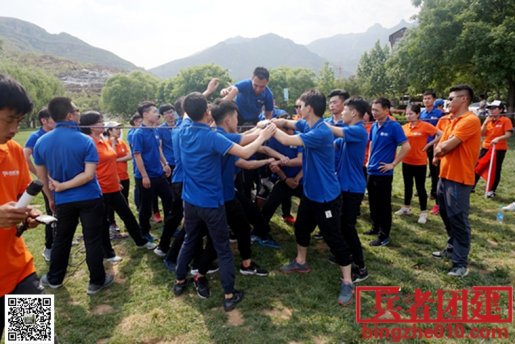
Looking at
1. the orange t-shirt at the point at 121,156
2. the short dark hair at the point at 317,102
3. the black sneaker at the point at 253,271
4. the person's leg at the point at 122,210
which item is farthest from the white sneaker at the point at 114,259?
the short dark hair at the point at 317,102

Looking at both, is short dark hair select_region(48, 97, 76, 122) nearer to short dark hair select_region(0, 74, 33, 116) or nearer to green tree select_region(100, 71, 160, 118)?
short dark hair select_region(0, 74, 33, 116)

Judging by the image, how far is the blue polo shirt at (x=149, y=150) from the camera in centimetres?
541

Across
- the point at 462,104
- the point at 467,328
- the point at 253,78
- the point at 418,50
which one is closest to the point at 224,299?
the point at 467,328

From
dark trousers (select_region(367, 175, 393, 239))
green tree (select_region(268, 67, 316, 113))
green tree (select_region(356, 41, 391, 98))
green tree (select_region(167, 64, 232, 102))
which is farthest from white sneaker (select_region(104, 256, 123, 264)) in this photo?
green tree (select_region(268, 67, 316, 113))

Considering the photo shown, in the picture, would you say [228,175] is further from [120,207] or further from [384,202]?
[384,202]

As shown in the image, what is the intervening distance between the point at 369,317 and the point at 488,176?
5846 mm

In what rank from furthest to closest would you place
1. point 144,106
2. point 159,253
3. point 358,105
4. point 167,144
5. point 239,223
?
point 167,144, point 144,106, point 159,253, point 239,223, point 358,105

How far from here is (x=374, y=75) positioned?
153ft

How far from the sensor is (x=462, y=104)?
4227mm

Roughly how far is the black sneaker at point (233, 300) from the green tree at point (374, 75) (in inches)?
1560

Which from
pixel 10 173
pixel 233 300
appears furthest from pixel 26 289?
pixel 233 300

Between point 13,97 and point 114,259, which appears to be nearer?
point 13,97

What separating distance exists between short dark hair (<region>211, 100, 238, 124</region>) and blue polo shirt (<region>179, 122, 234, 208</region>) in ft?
1.27

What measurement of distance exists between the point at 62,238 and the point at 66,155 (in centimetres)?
109
